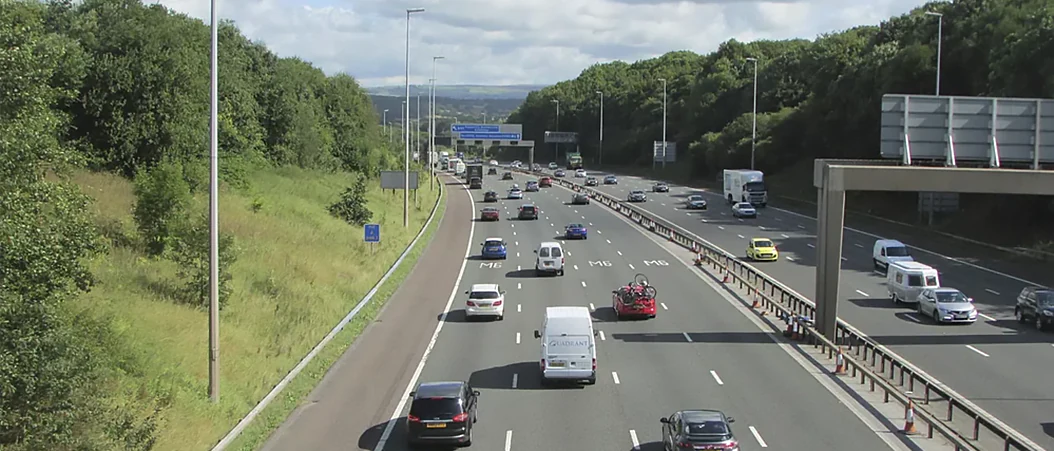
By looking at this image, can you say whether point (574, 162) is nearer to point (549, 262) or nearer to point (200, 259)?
point (549, 262)

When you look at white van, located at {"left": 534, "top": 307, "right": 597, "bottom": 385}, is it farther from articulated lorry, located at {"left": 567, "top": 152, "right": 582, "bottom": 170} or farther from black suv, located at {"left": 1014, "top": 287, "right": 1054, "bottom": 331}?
articulated lorry, located at {"left": 567, "top": 152, "right": 582, "bottom": 170}

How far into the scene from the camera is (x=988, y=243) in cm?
6209

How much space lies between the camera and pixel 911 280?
43.8 meters

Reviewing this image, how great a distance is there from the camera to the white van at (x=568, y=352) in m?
29.2

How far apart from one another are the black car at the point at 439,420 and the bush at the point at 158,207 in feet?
60.5

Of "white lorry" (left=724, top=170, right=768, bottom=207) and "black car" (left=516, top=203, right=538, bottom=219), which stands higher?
"white lorry" (left=724, top=170, right=768, bottom=207)

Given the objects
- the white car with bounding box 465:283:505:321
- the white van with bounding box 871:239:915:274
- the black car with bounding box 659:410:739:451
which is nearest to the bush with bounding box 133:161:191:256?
the white car with bounding box 465:283:505:321

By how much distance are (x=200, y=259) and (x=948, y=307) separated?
28.1 meters

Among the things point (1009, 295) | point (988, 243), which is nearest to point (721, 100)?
point (988, 243)

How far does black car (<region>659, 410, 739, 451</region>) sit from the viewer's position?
2069 cm

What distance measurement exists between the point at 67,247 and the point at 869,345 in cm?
2371

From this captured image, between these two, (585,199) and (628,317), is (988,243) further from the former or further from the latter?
(585,199)

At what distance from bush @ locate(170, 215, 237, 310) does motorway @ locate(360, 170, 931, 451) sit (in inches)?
305

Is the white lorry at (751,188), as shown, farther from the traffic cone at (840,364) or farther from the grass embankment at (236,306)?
the traffic cone at (840,364)
